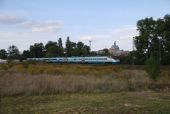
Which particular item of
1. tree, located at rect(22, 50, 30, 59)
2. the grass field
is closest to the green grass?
the grass field

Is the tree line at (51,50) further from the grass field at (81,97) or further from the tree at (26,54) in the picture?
the grass field at (81,97)

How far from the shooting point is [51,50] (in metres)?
126

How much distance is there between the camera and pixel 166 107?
15.2 meters

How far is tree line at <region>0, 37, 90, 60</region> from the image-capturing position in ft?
411

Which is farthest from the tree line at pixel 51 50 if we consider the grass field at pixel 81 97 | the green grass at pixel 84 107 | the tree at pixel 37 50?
the green grass at pixel 84 107

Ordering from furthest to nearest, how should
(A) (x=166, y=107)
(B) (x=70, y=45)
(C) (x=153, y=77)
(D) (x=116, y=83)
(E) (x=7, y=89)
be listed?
(B) (x=70, y=45), (C) (x=153, y=77), (D) (x=116, y=83), (E) (x=7, y=89), (A) (x=166, y=107)

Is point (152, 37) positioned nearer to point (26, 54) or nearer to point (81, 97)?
point (26, 54)

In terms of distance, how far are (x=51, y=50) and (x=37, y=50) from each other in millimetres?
14337

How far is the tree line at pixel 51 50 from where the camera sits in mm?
125375

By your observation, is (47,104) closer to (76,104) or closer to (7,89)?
(76,104)

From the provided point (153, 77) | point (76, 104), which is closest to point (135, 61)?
point (153, 77)

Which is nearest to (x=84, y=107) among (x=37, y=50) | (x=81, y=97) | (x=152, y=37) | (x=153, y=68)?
(x=81, y=97)

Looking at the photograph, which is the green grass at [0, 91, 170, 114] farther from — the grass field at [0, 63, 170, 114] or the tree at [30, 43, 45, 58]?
the tree at [30, 43, 45, 58]

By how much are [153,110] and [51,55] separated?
10839 cm
